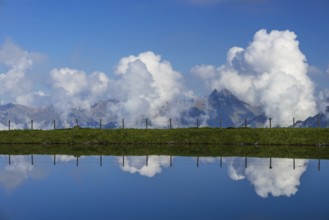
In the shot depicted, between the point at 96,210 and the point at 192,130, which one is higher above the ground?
the point at 192,130

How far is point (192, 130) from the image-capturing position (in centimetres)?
8975

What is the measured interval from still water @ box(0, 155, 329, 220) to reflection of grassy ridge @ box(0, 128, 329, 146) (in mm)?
26632

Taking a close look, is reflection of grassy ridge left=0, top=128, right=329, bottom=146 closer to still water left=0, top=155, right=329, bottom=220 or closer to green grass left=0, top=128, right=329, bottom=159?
green grass left=0, top=128, right=329, bottom=159

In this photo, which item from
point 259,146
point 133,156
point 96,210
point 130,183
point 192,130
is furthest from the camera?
point 192,130

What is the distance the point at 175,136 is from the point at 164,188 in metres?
49.6

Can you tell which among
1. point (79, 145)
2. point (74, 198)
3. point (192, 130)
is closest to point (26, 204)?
point (74, 198)

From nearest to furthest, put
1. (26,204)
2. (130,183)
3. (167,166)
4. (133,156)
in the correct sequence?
(26,204) → (130,183) → (167,166) → (133,156)

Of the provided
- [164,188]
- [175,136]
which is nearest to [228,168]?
[164,188]

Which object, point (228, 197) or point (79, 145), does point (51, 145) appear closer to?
point (79, 145)

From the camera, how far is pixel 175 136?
87938 millimetres

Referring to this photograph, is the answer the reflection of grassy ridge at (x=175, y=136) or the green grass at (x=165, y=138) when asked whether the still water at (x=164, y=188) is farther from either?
the reflection of grassy ridge at (x=175, y=136)

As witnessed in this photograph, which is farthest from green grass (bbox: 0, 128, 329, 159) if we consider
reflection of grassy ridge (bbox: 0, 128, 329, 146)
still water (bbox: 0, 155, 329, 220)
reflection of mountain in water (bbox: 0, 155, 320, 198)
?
still water (bbox: 0, 155, 329, 220)

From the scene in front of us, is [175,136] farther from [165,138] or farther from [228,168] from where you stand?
[228,168]

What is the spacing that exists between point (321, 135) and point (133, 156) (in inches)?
1461
